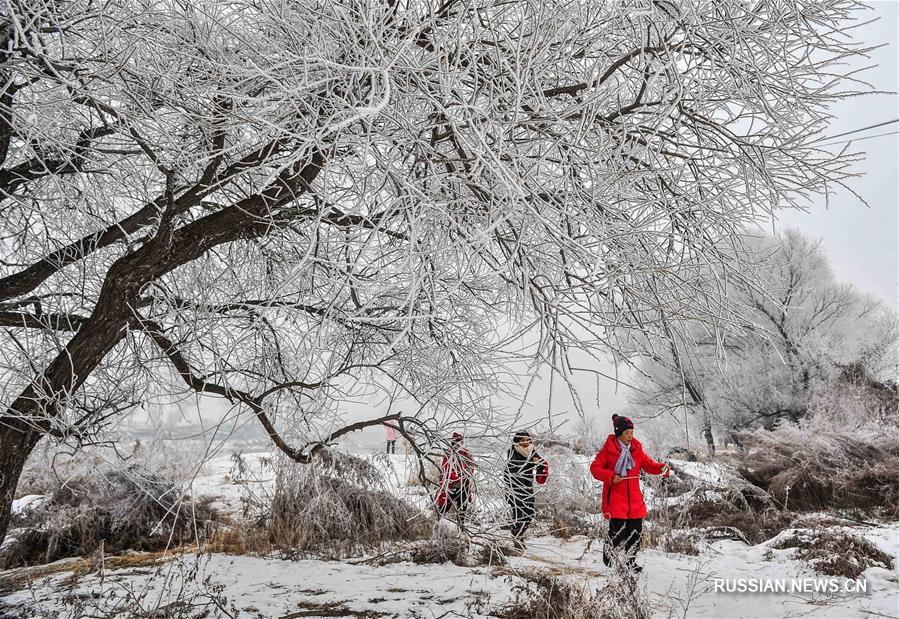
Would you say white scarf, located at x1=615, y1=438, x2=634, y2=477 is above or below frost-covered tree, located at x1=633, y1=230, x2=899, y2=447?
below

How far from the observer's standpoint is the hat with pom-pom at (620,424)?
511cm

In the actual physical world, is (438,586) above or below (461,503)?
below

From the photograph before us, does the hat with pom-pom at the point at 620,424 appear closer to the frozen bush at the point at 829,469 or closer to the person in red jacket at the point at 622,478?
the person in red jacket at the point at 622,478

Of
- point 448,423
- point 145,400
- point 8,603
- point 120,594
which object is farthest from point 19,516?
point 448,423

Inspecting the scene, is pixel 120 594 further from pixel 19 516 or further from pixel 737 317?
pixel 737 317

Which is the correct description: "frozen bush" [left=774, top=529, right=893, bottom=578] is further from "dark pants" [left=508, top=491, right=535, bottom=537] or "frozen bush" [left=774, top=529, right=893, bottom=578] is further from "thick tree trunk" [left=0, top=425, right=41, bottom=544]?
"thick tree trunk" [left=0, top=425, right=41, bottom=544]

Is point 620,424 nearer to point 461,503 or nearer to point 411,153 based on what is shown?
point 461,503

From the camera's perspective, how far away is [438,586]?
4578 mm

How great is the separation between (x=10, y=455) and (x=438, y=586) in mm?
3120

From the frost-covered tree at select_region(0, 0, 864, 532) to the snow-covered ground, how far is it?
4.14 feet

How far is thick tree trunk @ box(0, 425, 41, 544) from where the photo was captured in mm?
3307

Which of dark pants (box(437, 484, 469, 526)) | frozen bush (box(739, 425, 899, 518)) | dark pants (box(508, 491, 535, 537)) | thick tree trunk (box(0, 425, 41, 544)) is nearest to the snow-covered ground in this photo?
dark pants (box(508, 491, 535, 537))

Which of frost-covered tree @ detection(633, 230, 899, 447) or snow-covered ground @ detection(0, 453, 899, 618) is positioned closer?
snow-covered ground @ detection(0, 453, 899, 618)

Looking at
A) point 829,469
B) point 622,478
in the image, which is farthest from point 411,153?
point 829,469
